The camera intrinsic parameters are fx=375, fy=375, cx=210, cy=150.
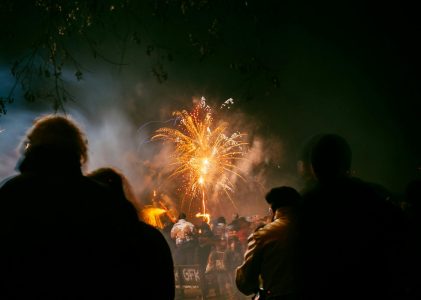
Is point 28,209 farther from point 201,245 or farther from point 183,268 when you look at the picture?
point 201,245

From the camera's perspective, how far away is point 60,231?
7.25 ft

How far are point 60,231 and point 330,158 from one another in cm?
210

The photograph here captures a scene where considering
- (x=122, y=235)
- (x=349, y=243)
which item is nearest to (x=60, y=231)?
(x=122, y=235)

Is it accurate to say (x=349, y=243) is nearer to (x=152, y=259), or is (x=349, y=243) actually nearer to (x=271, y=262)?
(x=152, y=259)

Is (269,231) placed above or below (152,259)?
above

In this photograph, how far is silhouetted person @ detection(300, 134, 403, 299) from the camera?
8.68ft

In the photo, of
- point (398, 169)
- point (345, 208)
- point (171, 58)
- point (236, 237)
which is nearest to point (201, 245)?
point (236, 237)

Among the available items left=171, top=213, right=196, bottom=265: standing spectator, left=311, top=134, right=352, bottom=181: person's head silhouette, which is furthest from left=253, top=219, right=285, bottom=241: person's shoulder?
left=171, top=213, right=196, bottom=265: standing spectator

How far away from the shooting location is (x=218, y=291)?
11.9m

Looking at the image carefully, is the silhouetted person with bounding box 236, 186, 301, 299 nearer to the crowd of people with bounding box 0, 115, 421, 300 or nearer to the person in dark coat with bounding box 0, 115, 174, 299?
the crowd of people with bounding box 0, 115, 421, 300

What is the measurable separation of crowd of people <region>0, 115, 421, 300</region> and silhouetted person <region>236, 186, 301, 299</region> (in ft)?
3.26

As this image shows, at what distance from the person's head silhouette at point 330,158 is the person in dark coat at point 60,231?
1583mm

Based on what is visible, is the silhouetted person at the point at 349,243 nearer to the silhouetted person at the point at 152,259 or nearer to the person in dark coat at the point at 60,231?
the silhouetted person at the point at 152,259

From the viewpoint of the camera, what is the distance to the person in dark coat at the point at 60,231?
213 centimetres
